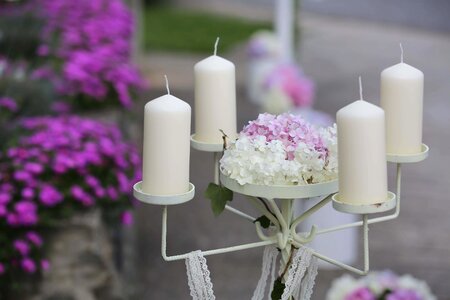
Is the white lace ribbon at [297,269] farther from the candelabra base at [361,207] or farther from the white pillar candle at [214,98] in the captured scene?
Answer: the white pillar candle at [214,98]

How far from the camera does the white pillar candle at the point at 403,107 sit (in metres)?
1.71

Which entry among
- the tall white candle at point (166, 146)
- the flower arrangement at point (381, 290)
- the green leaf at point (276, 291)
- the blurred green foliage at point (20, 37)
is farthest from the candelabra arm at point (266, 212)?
the blurred green foliage at point (20, 37)

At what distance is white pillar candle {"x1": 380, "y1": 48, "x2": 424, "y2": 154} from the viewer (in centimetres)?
171

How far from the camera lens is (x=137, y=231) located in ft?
17.0

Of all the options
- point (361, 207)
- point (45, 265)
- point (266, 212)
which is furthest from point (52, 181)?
point (361, 207)

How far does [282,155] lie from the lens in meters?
1.62

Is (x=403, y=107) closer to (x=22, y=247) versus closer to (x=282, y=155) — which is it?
(x=282, y=155)

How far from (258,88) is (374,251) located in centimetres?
361

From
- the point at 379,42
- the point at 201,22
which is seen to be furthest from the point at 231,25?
the point at 379,42

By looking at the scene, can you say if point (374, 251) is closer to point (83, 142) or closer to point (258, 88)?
point (83, 142)

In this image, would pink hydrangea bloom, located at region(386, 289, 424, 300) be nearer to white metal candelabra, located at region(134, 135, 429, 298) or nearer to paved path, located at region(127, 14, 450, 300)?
white metal candelabra, located at region(134, 135, 429, 298)

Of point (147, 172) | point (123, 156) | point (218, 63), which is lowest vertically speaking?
point (123, 156)

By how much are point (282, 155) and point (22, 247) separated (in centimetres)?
185

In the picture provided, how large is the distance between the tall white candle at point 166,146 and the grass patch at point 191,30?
10.5 m
